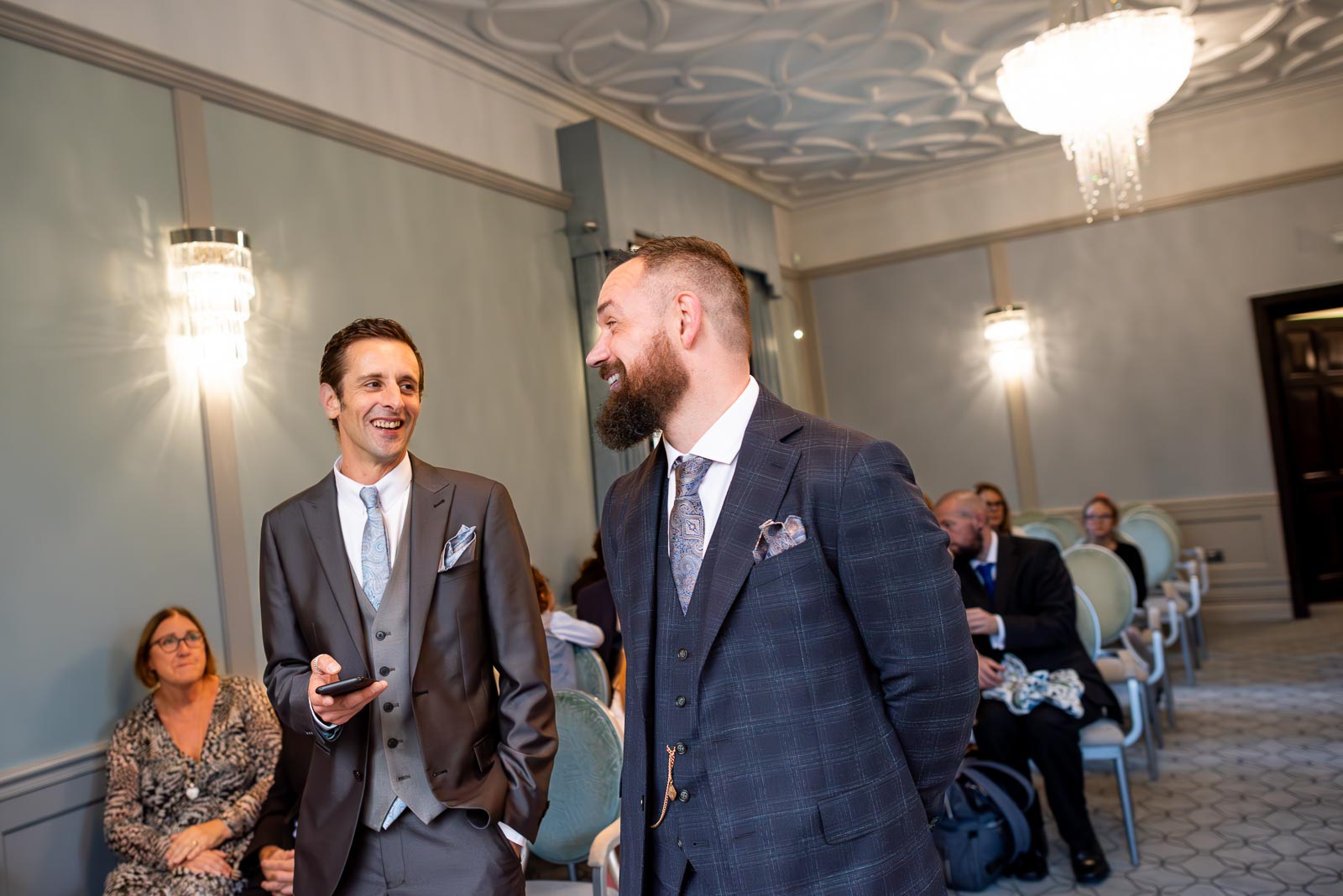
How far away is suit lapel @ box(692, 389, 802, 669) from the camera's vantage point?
4.49ft

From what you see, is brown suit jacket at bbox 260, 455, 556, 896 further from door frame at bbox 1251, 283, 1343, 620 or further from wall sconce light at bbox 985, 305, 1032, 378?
door frame at bbox 1251, 283, 1343, 620

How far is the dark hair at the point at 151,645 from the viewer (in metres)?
3.25

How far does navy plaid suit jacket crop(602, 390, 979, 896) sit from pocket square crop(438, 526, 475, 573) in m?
0.49

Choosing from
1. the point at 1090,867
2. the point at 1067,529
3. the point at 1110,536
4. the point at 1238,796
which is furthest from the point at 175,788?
the point at 1067,529

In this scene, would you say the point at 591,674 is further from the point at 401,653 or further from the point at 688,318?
the point at 688,318

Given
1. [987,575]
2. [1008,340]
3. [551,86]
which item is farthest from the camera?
[1008,340]

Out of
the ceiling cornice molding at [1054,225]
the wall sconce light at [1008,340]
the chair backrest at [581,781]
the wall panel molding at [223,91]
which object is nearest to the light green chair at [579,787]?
the chair backrest at [581,781]

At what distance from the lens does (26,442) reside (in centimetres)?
312

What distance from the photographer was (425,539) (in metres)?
1.80

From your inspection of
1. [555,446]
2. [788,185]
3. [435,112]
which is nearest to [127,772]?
[555,446]

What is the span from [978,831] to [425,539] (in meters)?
2.53

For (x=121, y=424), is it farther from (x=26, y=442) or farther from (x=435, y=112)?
(x=435, y=112)

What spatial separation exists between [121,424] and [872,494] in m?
2.94

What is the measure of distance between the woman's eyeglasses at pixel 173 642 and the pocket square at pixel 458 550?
1.88 meters
